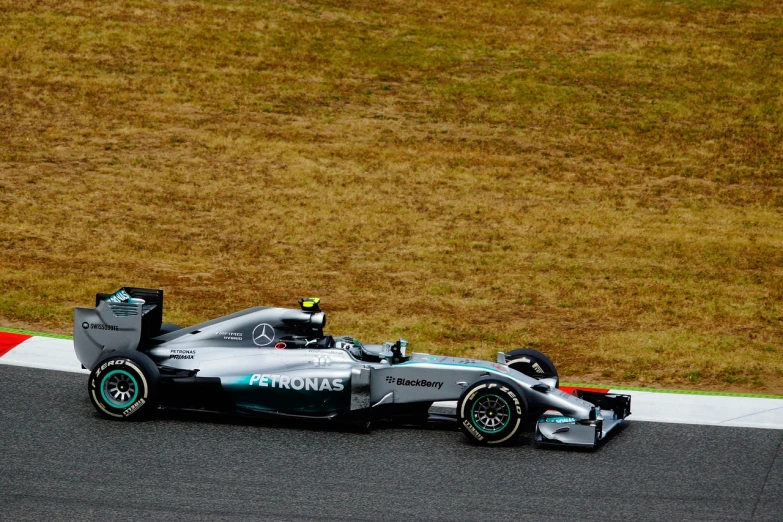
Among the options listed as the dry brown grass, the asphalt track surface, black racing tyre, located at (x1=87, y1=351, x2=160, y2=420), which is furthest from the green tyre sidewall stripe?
the dry brown grass

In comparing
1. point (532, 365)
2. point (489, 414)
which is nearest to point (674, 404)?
point (532, 365)

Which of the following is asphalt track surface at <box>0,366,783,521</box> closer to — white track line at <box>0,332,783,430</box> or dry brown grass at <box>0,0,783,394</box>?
white track line at <box>0,332,783,430</box>

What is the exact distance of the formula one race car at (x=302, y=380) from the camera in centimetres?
974

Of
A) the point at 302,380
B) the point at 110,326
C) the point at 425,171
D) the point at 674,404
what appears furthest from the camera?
the point at 425,171

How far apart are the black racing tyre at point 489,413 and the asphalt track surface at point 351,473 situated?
141mm

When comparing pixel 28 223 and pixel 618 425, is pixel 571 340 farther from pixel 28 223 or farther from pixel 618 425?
pixel 28 223

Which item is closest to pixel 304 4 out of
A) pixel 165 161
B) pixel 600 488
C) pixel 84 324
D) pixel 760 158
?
pixel 165 161

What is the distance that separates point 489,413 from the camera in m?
9.73

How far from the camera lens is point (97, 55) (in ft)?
89.5

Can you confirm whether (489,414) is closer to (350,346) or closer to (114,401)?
(350,346)

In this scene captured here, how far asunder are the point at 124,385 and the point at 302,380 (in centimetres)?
164

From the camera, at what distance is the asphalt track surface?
8266mm

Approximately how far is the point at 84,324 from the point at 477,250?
10.0 meters

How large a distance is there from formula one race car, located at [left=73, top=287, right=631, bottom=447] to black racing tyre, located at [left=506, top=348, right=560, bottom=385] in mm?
303
